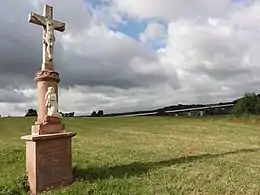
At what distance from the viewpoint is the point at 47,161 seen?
784 centimetres

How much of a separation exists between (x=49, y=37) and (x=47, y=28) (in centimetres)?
22

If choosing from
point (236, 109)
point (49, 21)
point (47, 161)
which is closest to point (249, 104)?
point (236, 109)

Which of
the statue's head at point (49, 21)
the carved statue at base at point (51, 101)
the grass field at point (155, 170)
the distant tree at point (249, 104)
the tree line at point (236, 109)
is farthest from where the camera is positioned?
the distant tree at point (249, 104)

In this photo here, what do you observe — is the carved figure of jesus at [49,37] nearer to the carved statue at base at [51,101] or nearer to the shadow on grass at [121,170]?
the carved statue at base at [51,101]

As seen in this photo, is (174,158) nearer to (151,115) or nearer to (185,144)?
(185,144)

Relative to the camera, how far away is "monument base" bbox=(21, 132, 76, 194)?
25.3 feet

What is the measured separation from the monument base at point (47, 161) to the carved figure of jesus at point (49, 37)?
1.76 metres

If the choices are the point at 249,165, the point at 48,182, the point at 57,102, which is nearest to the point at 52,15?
the point at 57,102

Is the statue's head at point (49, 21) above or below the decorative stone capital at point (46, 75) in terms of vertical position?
above

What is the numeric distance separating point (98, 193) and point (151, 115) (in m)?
24.8

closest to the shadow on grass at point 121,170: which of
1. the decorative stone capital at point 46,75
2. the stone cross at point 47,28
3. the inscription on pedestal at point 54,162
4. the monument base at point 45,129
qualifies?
the inscription on pedestal at point 54,162

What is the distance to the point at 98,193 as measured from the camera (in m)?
7.43

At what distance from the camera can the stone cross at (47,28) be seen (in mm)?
8453

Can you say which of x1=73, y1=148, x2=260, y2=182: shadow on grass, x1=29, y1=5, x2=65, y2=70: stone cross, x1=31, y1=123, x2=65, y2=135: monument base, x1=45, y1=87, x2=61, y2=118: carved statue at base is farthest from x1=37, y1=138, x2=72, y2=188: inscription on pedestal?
x1=29, y1=5, x2=65, y2=70: stone cross
